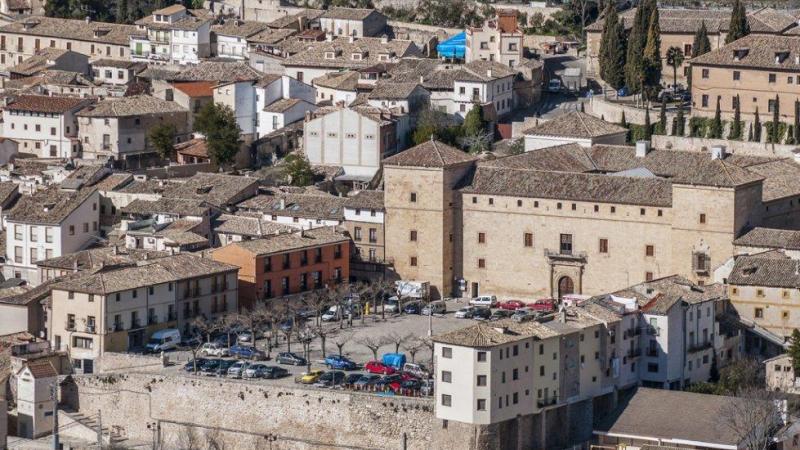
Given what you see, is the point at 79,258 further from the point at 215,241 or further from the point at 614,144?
the point at 614,144

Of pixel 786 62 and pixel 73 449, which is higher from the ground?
pixel 786 62

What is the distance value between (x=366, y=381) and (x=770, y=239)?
15205 millimetres

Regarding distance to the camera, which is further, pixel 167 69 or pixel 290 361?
pixel 167 69

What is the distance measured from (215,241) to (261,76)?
65.2 ft

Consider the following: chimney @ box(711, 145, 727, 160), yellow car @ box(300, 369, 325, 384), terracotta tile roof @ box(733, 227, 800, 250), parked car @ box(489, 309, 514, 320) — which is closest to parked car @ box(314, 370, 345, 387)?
yellow car @ box(300, 369, 325, 384)

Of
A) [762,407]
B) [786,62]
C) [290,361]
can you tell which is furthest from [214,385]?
[786,62]

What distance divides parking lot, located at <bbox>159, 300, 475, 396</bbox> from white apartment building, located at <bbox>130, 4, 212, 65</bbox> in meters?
37.0

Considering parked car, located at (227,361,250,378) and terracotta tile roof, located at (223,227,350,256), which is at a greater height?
terracotta tile roof, located at (223,227,350,256)

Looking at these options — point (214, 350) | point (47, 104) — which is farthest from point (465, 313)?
point (47, 104)

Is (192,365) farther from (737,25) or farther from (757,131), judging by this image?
(737,25)

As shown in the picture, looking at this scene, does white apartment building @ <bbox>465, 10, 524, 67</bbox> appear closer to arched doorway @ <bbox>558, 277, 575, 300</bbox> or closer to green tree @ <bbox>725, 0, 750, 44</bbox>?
green tree @ <bbox>725, 0, 750, 44</bbox>

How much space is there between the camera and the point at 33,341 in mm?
92250

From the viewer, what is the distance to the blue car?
87438 millimetres

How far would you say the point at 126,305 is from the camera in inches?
3578
